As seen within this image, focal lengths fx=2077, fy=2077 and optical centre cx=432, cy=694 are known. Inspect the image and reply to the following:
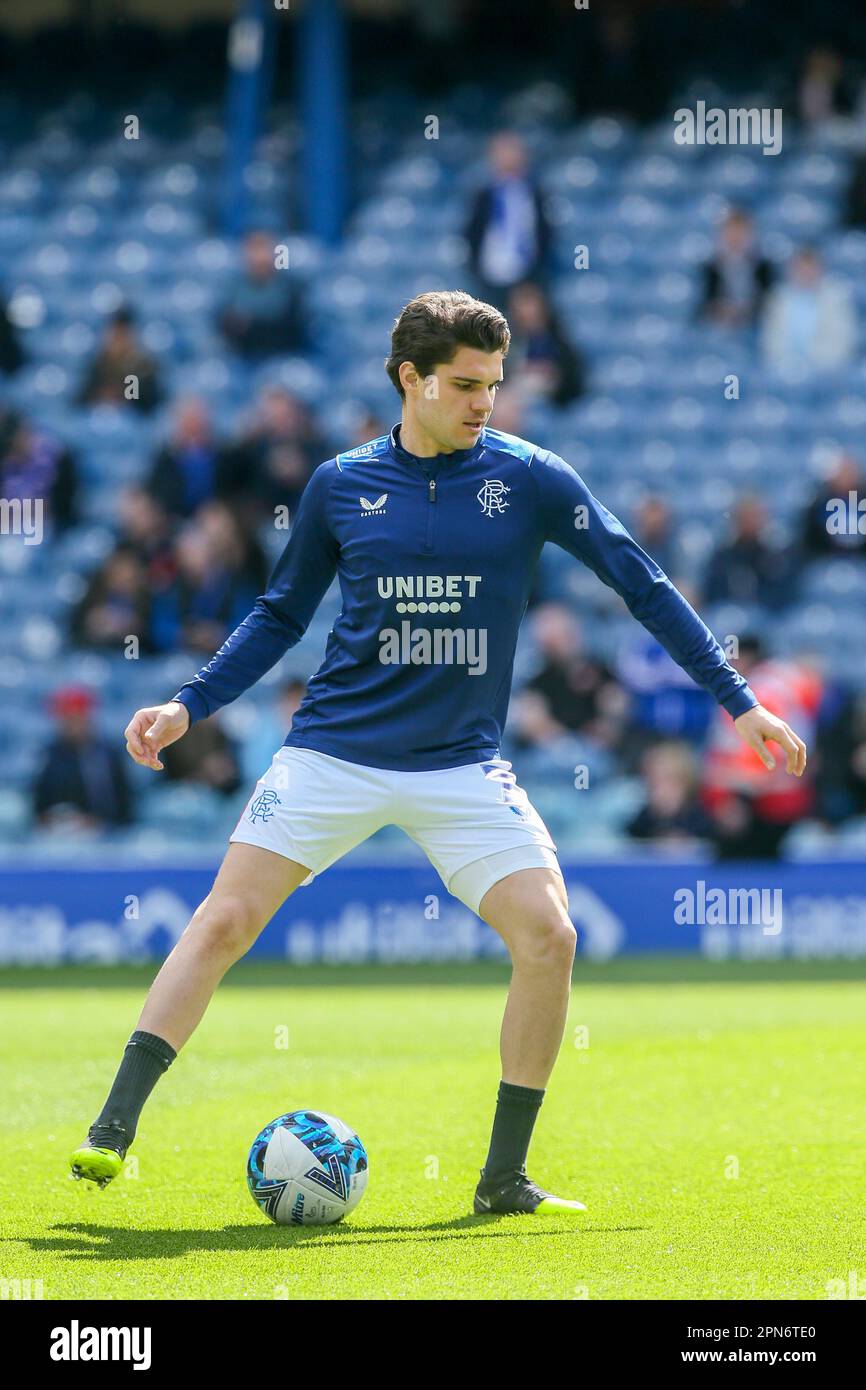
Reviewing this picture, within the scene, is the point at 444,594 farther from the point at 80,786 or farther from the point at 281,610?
the point at 80,786

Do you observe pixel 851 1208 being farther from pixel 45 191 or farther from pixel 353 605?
pixel 45 191

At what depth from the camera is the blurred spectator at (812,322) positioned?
17.9 m

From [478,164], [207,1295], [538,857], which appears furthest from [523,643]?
[207,1295]

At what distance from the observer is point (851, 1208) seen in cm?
559

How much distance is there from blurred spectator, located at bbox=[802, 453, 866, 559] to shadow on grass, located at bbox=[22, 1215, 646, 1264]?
10.9m

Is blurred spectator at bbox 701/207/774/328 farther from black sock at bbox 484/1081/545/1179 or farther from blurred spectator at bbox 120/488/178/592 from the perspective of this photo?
black sock at bbox 484/1081/545/1179

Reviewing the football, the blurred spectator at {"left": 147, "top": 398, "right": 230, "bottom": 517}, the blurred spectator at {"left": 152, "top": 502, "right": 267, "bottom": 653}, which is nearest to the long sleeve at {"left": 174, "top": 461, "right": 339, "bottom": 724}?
the football

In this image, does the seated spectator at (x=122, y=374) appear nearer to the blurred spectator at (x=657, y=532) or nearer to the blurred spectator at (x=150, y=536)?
the blurred spectator at (x=150, y=536)

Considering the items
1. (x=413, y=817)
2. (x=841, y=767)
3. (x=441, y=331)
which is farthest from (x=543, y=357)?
(x=413, y=817)

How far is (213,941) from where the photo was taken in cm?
557

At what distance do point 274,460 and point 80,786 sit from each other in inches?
120

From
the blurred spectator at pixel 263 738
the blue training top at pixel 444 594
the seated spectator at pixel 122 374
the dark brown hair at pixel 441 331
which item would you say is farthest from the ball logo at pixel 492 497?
the seated spectator at pixel 122 374

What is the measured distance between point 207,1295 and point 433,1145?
2259 millimetres

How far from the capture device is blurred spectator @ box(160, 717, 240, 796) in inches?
564
